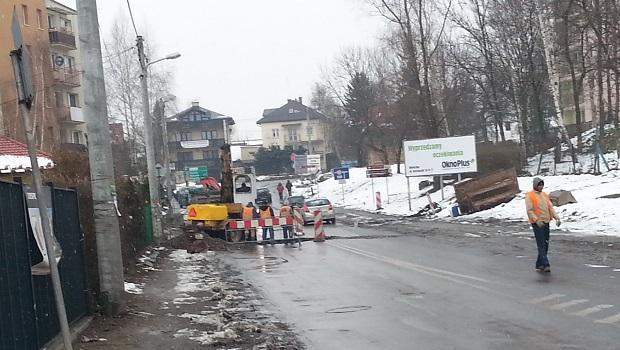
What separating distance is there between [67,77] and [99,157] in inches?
2089

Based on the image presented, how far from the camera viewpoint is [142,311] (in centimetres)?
1245

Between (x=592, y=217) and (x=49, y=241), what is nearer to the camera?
(x=49, y=241)

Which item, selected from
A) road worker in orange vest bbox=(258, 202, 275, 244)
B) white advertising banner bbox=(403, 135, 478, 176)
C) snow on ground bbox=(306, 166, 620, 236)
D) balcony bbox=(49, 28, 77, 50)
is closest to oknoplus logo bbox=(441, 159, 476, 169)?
white advertising banner bbox=(403, 135, 478, 176)

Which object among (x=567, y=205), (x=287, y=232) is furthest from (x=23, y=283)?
(x=567, y=205)

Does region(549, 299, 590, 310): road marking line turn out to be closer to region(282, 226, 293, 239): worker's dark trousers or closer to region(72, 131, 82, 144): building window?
region(282, 226, 293, 239): worker's dark trousers

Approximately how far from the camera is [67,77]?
61688mm

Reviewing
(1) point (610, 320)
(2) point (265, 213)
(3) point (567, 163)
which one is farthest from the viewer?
(3) point (567, 163)

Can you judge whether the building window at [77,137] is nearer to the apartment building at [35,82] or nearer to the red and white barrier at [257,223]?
the apartment building at [35,82]

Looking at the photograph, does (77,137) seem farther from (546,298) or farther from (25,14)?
(546,298)

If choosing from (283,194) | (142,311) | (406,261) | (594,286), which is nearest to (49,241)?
(142,311)

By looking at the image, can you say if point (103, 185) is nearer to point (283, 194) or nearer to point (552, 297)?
point (552, 297)

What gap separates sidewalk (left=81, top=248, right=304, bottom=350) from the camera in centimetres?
974

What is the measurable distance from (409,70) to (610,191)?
91.8 ft

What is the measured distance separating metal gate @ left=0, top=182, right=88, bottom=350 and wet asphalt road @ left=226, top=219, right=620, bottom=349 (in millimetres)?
3092
